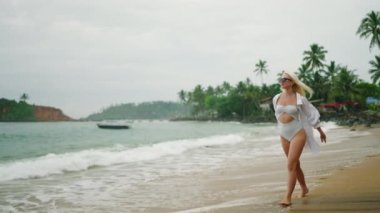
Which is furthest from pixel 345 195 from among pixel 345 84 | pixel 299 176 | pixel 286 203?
pixel 345 84

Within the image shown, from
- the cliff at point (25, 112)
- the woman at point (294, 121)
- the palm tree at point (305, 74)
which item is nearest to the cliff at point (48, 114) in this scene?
the cliff at point (25, 112)

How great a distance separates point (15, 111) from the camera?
14950 centimetres

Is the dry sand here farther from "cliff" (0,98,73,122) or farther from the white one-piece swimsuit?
"cliff" (0,98,73,122)

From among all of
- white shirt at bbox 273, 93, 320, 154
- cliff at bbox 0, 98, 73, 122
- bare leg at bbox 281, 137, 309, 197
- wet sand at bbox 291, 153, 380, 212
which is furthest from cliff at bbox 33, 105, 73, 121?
white shirt at bbox 273, 93, 320, 154

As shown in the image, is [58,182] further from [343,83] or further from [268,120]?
[268,120]

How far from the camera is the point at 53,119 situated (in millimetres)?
184250

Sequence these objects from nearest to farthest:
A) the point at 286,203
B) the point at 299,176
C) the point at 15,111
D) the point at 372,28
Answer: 1. the point at 286,203
2. the point at 299,176
3. the point at 372,28
4. the point at 15,111

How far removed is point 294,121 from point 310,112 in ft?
0.69

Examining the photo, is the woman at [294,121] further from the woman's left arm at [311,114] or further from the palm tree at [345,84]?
the palm tree at [345,84]

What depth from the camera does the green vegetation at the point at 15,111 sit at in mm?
146000

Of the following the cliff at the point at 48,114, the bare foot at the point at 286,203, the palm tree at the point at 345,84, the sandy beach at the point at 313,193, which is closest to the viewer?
the sandy beach at the point at 313,193

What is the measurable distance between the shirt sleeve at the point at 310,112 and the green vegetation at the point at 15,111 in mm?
156880

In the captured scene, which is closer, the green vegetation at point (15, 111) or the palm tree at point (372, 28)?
the palm tree at point (372, 28)

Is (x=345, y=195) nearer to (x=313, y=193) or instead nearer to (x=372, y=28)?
(x=313, y=193)
